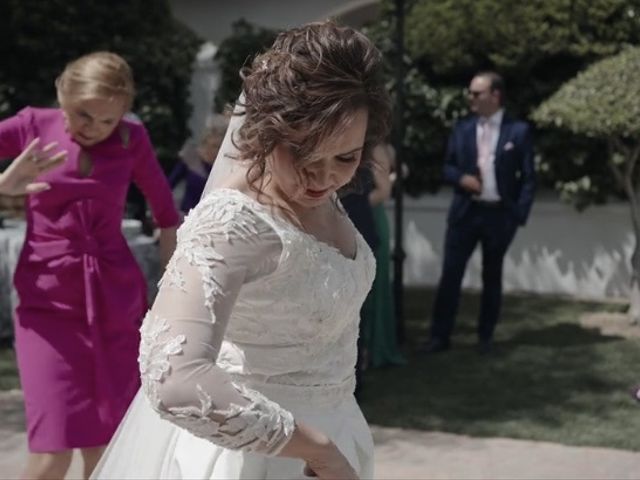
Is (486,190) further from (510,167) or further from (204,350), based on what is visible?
(204,350)

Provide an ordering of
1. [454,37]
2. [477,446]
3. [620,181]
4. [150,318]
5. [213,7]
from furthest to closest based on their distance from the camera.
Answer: [213,7] → [454,37] → [620,181] → [477,446] → [150,318]

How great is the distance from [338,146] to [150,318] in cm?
43

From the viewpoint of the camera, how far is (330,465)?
216 centimetres

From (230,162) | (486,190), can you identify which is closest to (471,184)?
(486,190)

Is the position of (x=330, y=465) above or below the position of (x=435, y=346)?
above

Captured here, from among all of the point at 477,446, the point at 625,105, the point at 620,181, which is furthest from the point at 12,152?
the point at 620,181

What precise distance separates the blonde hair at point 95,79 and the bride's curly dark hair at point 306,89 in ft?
6.96

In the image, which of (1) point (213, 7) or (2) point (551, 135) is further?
(1) point (213, 7)

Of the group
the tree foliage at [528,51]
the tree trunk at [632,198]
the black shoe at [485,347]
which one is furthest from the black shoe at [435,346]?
the tree foliage at [528,51]

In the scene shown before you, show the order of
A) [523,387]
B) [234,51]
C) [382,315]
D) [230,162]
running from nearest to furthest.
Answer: [230,162] < [523,387] < [382,315] < [234,51]

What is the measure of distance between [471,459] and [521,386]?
1627 millimetres

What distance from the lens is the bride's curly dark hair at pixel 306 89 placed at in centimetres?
215

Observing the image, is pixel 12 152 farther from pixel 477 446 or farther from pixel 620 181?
pixel 620 181

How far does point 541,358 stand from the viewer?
27.9ft
